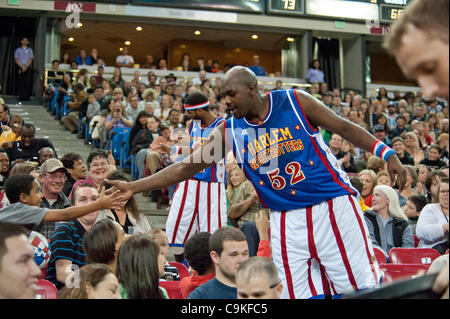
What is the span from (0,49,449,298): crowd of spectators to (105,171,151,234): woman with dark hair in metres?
0.01

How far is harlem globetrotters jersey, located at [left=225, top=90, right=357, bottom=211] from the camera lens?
396cm

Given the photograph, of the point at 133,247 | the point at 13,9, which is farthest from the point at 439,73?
the point at 13,9

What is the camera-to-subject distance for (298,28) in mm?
21250

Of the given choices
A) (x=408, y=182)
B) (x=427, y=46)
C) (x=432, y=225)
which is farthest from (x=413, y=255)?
(x=427, y=46)

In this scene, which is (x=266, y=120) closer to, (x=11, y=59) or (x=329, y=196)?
(x=329, y=196)

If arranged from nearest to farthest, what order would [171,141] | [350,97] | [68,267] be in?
[68,267] → [171,141] → [350,97]

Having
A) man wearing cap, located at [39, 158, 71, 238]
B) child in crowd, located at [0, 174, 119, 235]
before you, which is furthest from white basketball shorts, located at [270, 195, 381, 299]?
man wearing cap, located at [39, 158, 71, 238]

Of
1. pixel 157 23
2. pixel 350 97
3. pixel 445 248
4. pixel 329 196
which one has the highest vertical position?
pixel 157 23

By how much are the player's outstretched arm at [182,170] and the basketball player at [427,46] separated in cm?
271

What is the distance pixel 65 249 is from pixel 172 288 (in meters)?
0.91

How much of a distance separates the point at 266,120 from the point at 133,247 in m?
1.27

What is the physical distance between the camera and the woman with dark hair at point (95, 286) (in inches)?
126

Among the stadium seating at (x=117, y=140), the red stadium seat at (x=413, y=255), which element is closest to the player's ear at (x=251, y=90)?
the red stadium seat at (x=413, y=255)

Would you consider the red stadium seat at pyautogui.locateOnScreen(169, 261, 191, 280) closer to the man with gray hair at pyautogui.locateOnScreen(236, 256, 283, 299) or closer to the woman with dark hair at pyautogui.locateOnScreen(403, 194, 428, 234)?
the man with gray hair at pyautogui.locateOnScreen(236, 256, 283, 299)
